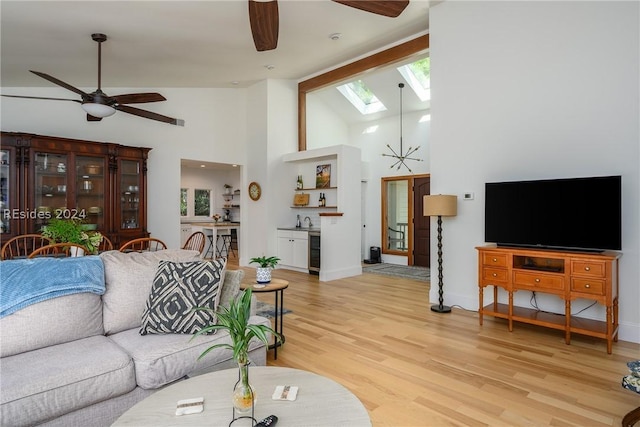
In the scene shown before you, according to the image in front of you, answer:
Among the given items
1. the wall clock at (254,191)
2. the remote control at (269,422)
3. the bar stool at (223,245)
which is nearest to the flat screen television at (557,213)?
the remote control at (269,422)

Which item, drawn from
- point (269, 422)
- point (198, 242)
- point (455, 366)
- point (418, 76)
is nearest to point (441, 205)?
point (455, 366)

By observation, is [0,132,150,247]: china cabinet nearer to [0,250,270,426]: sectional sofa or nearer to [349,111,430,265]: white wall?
[0,250,270,426]: sectional sofa

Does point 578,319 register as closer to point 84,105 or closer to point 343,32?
point 343,32

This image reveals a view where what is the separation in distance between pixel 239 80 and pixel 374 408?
20.2 ft

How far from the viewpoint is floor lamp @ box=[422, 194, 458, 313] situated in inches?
160

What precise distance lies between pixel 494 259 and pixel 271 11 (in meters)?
3.06

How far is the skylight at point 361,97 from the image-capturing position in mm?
8117

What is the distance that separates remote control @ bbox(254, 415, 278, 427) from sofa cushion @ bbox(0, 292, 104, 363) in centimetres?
151

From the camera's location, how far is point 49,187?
4980 millimetres

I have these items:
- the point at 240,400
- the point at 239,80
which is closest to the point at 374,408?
the point at 240,400

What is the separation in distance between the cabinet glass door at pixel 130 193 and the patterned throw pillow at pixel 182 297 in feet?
12.4

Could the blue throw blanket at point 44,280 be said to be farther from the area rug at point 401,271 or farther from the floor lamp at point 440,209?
the area rug at point 401,271

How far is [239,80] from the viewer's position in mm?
6762

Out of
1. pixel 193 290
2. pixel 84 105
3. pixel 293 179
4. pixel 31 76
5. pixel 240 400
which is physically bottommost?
pixel 240 400
